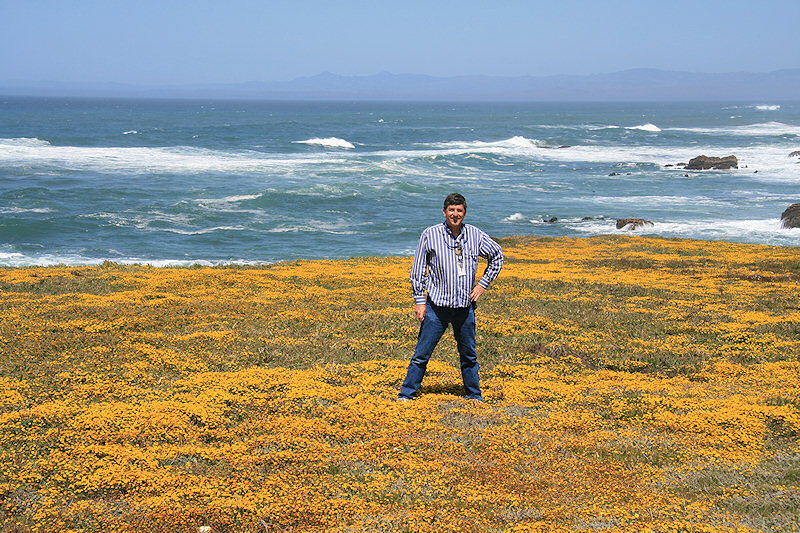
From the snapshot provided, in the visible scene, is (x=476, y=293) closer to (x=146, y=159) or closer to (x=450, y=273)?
(x=450, y=273)

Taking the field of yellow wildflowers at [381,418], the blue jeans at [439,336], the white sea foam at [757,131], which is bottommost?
the field of yellow wildflowers at [381,418]

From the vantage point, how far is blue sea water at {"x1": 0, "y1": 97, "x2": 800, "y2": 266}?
39.0 meters

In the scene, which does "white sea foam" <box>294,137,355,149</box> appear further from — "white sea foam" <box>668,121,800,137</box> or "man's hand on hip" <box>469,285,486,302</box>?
"man's hand on hip" <box>469,285,486,302</box>

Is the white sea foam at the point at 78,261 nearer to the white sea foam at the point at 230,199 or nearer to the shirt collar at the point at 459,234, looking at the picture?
the white sea foam at the point at 230,199

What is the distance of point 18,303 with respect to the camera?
15.2 m

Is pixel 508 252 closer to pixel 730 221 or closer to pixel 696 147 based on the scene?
pixel 730 221

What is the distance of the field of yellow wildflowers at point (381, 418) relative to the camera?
6.42 metres

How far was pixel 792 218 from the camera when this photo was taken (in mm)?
39906

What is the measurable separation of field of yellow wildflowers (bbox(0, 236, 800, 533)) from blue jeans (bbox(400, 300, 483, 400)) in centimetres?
37

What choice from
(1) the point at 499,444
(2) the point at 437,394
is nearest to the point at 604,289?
(2) the point at 437,394

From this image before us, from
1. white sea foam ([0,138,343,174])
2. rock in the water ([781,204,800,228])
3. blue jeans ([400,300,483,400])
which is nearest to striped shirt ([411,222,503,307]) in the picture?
blue jeans ([400,300,483,400])

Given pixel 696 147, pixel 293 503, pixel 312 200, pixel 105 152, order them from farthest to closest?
pixel 696 147, pixel 105 152, pixel 312 200, pixel 293 503

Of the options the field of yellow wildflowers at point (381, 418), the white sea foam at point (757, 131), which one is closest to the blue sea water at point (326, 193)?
the field of yellow wildflowers at point (381, 418)

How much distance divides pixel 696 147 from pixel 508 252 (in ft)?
291
